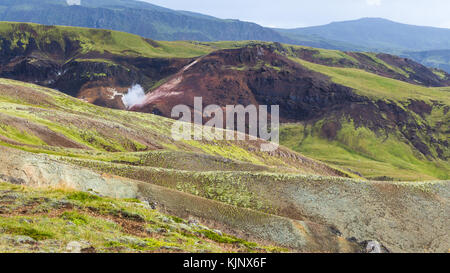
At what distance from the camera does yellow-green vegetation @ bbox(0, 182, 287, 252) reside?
19.3 metres

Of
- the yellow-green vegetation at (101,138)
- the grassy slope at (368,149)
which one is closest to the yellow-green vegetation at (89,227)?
the yellow-green vegetation at (101,138)

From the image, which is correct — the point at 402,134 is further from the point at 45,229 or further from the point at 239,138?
the point at 45,229

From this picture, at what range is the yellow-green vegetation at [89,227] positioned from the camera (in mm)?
19328

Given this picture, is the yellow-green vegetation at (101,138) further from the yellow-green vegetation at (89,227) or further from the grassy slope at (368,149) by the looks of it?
the grassy slope at (368,149)

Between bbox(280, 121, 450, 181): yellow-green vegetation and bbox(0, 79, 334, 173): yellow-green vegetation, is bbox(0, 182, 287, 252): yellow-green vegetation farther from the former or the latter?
bbox(280, 121, 450, 181): yellow-green vegetation

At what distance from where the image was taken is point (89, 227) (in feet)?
74.1
